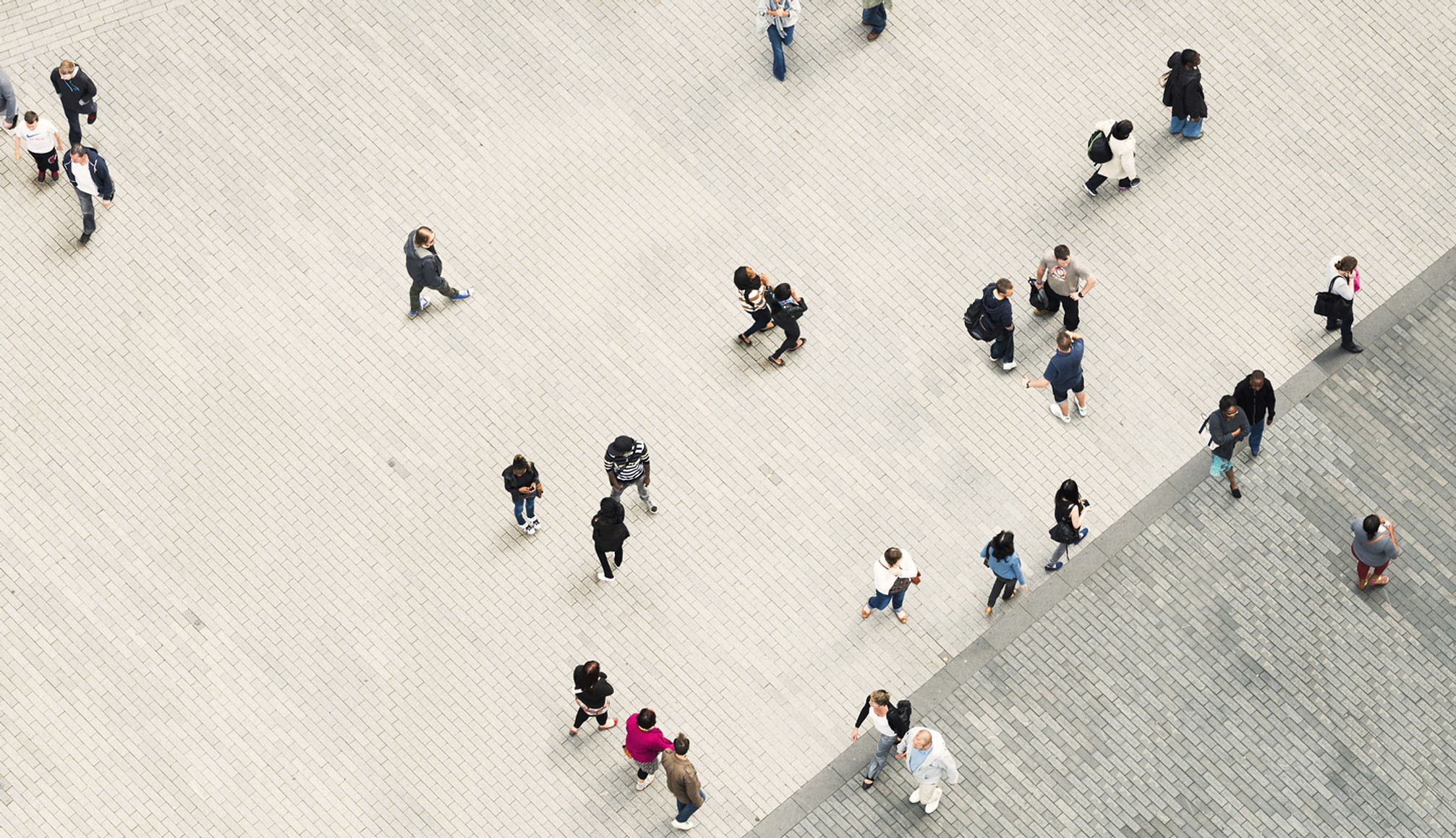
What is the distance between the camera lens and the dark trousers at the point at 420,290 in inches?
675

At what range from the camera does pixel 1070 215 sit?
18.2 metres

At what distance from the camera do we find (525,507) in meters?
16.2

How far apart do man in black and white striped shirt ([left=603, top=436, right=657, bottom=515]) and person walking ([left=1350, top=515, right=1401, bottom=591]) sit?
730 centimetres

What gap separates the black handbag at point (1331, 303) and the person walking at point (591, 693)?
8.80 meters

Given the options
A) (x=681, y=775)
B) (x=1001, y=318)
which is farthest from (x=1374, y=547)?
(x=681, y=775)

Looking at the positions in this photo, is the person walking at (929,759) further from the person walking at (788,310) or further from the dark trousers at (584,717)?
the person walking at (788,310)

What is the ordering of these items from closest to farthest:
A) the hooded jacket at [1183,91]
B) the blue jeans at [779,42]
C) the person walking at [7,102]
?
the person walking at [7,102] → the hooded jacket at [1183,91] → the blue jeans at [779,42]

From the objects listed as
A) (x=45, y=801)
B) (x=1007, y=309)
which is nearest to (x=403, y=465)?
(x=45, y=801)

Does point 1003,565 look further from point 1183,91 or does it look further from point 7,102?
point 7,102

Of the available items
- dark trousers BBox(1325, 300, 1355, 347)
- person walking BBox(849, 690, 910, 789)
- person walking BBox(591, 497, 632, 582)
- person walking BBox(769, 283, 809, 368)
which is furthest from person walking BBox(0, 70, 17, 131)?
dark trousers BBox(1325, 300, 1355, 347)

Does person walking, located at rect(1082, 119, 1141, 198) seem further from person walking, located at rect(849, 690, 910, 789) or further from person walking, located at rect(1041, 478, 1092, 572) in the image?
person walking, located at rect(849, 690, 910, 789)

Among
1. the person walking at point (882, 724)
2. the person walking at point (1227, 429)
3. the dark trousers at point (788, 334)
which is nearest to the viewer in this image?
the person walking at point (882, 724)

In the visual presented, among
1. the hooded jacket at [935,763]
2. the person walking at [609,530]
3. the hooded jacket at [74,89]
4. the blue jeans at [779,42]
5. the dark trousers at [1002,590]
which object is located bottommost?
the hooded jacket at [935,763]

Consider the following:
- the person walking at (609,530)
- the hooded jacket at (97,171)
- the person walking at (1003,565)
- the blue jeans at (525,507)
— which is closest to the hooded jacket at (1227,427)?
the person walking at (1003,565)
